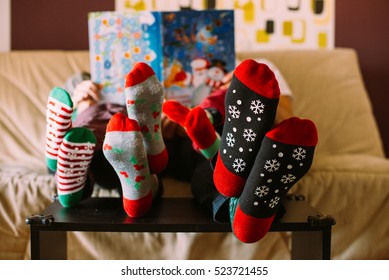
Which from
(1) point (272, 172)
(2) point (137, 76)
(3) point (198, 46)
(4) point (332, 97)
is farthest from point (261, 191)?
(4) point (332, 97)

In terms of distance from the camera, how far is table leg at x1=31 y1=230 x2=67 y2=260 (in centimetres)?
91

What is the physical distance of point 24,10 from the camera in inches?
82.7

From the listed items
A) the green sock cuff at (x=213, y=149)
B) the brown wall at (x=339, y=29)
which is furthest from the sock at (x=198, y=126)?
the brown wall at (x=339, y=29)

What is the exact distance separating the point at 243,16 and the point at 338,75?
0.52 m

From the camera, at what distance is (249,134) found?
2.68 feet

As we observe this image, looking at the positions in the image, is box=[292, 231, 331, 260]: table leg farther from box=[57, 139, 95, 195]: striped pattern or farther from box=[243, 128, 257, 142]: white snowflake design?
Result: box=[57, 139, 95, 195]: striped pattern

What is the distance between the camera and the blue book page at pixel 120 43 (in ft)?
4.18

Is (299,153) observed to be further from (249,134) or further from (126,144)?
(126,144)

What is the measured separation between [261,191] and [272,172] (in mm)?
38

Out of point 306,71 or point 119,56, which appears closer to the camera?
point 119,56

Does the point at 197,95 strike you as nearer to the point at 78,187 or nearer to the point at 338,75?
the point at 78,187

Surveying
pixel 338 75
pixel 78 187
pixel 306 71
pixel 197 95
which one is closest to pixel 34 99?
pixel 197 95

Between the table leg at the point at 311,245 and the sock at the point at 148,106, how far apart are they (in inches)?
12.7

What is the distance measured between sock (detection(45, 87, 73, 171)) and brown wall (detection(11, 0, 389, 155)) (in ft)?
3.88
